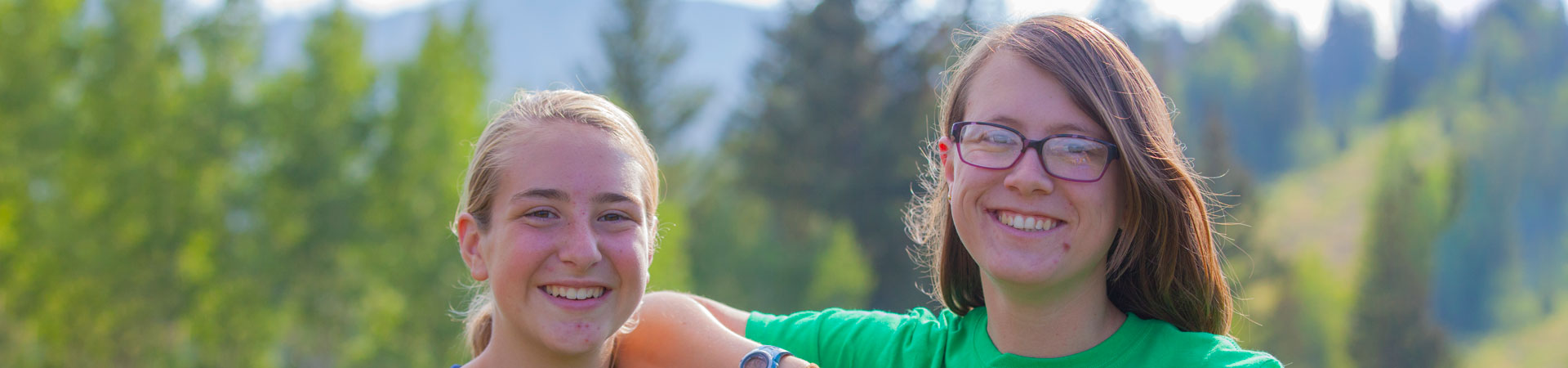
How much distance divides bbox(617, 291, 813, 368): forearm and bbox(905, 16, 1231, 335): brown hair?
2.60 feet

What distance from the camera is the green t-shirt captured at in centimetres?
250

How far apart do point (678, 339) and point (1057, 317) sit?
3.20 ft

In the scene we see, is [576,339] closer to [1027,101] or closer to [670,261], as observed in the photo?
[1027,101]

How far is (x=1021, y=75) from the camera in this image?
2533 millimetres

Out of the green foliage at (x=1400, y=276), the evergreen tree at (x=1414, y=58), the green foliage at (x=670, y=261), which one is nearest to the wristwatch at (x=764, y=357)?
the green foliage at (x=670, y=261)

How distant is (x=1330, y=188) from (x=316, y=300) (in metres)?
52.1

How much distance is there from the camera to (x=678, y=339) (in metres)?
2.93

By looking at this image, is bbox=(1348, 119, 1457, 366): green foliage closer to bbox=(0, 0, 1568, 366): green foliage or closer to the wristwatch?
bbox=(0, 0, 1568, 366): green foliage

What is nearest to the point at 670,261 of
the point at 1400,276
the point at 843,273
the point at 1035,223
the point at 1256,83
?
the point at 843,273

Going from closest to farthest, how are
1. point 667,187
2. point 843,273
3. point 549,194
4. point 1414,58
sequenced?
point 549,194, point 667,187, point 843,273, point 1414,58

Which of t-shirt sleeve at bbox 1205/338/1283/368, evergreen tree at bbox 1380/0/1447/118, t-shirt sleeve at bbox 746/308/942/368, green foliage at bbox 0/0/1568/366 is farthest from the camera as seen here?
evergreen tree at bbox 1380/0/1447/118

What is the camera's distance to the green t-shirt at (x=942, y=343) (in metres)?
2.50

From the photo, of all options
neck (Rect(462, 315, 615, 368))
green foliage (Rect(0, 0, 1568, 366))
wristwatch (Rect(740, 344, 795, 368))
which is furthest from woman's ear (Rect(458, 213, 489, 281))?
green foliage (Rect(0, 0, 1568, 366))

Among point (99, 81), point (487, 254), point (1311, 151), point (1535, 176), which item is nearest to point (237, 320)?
point (99, 81)
